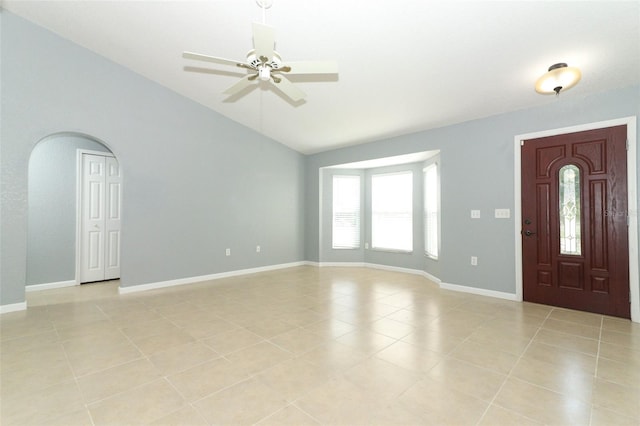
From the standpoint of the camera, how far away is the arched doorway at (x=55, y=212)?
181 inches

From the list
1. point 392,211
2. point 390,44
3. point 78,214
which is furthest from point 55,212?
point 392,211

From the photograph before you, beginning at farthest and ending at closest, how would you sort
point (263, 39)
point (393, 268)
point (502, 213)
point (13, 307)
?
point (393, 268)
point (502, 213)
point (13, 307)
point (263, 39)

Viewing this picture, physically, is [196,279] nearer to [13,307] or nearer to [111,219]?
[111,219]

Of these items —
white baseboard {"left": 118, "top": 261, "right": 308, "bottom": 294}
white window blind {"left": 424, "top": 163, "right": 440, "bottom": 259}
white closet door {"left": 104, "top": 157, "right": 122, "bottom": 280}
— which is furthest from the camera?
white closet door {"left": 104, "top": 157, "right": 122, "bottom": 280}

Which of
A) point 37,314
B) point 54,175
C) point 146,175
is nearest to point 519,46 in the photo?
point 146,175

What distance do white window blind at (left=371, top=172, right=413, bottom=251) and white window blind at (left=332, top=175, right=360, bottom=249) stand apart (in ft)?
1.26

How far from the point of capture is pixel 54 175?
4785mm

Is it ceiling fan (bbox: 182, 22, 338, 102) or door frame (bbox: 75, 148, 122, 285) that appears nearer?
ceiling fan (bbox: 182, 22, 338, 102)

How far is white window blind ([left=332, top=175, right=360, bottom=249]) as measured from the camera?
6.88 meters

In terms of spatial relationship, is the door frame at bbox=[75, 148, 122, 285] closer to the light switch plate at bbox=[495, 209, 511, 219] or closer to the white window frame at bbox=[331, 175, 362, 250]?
the white window frame at bbox=[331, 175, 362, 250]

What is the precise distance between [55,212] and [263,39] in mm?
4981

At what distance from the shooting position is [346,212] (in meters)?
6.92

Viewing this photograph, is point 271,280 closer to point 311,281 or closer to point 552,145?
point 311,281

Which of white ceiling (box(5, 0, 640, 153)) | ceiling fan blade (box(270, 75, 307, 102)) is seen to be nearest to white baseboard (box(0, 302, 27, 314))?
white ceiling (box(5, 0, 640, 153))
